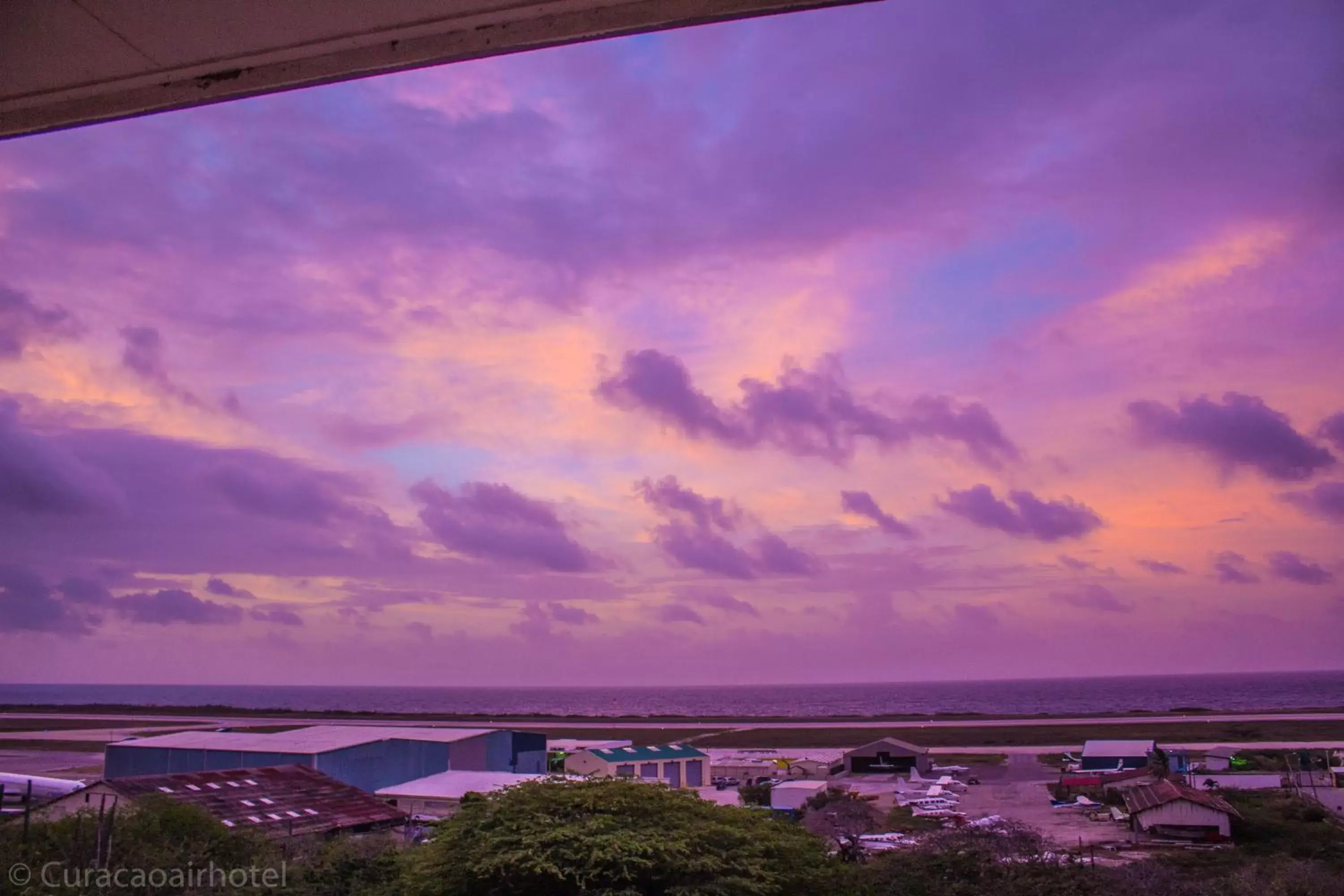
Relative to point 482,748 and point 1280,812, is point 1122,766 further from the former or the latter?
point 482,748

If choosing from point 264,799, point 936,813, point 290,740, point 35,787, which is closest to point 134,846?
point 264,799

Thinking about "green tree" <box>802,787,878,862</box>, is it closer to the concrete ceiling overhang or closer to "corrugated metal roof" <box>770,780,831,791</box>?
"corrugated metal roof" <box>770,780,831,791</box>

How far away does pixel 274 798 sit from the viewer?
22.9 meters

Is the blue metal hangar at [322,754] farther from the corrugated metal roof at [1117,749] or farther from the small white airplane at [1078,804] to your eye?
the corrugated metal roof at [1117,749]

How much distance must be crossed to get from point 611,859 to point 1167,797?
20.8 metres

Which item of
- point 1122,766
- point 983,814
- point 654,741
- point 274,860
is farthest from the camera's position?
point 654,741

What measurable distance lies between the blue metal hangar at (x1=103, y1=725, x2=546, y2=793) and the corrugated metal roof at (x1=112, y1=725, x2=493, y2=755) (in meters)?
0.04

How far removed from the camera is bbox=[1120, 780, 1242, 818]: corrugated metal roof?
→ 26297mm

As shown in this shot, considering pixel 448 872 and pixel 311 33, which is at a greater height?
pixel 311 33

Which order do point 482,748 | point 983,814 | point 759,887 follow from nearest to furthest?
point 759,887, point 983,814, point 482,748

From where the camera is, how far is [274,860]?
16.1 meters

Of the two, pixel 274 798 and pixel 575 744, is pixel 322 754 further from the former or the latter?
pixel 575 744

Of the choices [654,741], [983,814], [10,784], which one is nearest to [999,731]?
[654,741]

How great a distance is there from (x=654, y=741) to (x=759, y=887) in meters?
54.4
